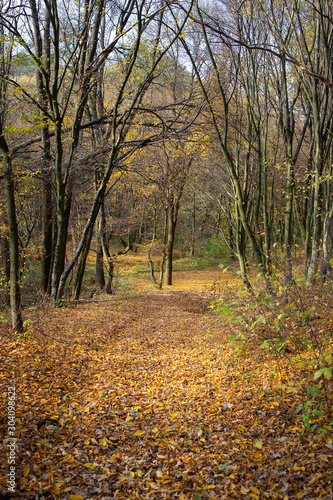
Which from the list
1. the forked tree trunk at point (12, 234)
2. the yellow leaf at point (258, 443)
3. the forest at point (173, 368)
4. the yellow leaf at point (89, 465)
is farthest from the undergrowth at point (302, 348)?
the forked tree trunk at point (12, 234)

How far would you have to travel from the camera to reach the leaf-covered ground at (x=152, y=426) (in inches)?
95.9

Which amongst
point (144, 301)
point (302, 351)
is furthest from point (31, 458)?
point (144, 301)

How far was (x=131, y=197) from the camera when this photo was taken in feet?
77.5

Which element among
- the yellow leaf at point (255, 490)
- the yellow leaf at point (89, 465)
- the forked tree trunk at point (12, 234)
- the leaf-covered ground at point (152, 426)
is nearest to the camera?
the yellow leaf at point (255, 490)

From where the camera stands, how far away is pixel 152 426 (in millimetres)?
3373

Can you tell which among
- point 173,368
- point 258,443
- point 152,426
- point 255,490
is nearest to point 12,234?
point 173,368

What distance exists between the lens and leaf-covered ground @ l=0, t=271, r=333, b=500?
244 centimetres

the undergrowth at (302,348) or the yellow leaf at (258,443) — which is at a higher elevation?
the undergrowth at (302,348)

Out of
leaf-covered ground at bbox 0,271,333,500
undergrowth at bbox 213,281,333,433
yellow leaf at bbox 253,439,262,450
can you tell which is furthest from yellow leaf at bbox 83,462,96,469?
undergrowth at bbox 213,281,333,433

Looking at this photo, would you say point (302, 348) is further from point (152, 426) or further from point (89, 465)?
point (89, 465)

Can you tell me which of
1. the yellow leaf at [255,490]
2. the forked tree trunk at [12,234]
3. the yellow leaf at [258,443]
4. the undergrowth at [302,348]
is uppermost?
the forked tree trunk at [12,234]

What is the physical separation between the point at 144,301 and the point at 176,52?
10.7 m

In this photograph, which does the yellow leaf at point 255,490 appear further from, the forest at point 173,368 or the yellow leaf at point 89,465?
the yellow leaf at point 89,465

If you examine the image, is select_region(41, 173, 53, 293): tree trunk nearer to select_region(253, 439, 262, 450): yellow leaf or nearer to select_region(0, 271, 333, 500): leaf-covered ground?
select_region(0, 271, 333, 500): leaf-covered ground
